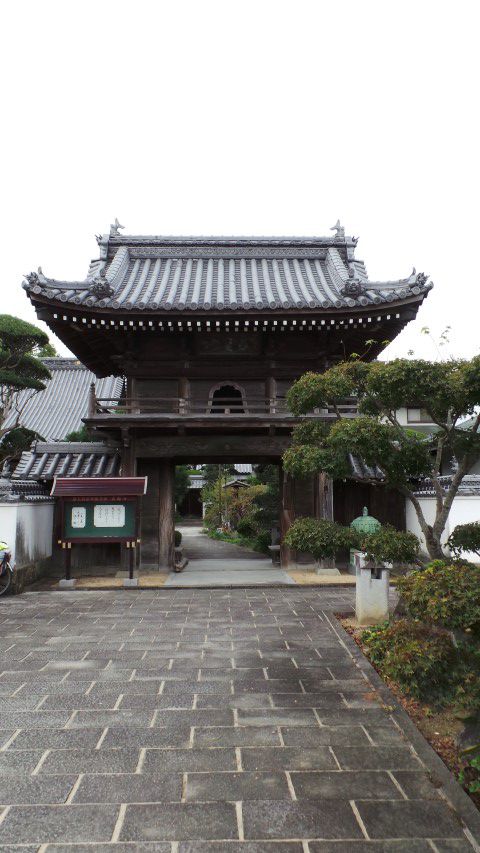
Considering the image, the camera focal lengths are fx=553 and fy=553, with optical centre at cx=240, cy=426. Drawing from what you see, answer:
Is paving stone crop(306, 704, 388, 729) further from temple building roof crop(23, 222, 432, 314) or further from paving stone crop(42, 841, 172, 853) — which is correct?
temple building roof crop(23, 222, 432, 314)

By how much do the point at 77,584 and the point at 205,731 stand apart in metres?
8.52

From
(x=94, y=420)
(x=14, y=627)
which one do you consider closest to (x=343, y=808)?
(x=14, y=627)

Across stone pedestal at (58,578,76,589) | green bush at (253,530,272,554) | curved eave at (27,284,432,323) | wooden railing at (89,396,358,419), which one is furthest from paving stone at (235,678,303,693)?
green bush at (253,530,272,554)

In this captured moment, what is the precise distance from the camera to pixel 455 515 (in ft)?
37.7

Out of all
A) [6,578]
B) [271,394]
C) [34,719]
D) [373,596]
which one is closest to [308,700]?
[34,719]

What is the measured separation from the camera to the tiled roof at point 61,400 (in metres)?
24.9

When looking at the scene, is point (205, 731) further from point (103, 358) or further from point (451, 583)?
point (103, 358)

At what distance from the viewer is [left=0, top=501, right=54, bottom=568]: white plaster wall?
38.6 ft

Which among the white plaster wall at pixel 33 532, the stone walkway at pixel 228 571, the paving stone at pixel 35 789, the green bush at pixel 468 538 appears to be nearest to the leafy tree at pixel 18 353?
the white plaster wall at pixel 33 532

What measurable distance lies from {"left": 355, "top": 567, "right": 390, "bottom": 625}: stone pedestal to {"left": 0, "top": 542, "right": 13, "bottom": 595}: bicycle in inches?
277

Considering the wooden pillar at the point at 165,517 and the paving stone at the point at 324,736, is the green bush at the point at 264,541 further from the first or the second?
the paving stone at the point at 324,736

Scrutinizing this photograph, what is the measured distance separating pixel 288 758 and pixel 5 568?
8.67 metres

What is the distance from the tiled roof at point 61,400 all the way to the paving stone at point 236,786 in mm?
21581

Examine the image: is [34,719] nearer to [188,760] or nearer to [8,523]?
[188,760]
